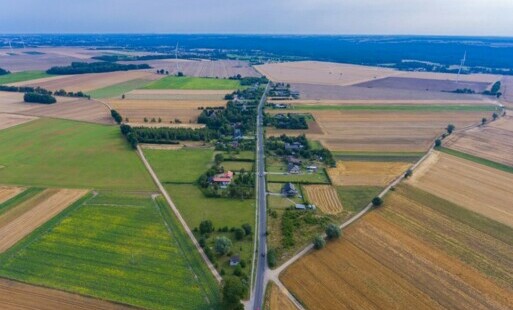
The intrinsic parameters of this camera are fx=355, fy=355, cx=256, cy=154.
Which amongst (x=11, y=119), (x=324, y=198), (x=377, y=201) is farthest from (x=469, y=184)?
(x=11, y=119)

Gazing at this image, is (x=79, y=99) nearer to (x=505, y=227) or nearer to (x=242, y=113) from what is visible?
(x=242, y=113)

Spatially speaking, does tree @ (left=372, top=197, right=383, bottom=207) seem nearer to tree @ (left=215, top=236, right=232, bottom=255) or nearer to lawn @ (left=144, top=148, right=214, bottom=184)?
tree @ (left=215, top=236, right=232, bottom=255)

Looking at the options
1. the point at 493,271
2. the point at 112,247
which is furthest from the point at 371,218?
the point at 112,247

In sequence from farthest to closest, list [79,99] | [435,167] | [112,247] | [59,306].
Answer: [79,99] < [435,167] < [112,247] < [59,306]

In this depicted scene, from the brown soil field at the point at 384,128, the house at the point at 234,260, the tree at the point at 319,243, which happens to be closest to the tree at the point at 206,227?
the house at the point at 234,260

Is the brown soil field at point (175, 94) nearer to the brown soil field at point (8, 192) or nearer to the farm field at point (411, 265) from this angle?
the brown soil field at point (8, 192)

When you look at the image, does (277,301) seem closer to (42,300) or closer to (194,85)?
(42,300)

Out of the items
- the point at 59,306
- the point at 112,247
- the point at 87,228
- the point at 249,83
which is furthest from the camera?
the point at 249,83

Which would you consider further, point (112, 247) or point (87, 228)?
point (87, 228)
